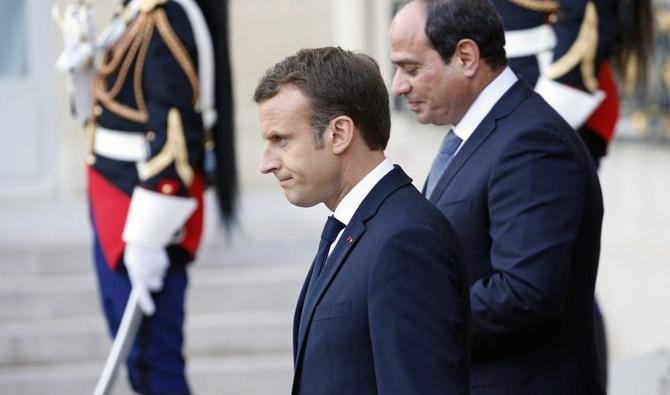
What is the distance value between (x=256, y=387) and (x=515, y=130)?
12.5 ft

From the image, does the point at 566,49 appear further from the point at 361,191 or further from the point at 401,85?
the point at 361,191

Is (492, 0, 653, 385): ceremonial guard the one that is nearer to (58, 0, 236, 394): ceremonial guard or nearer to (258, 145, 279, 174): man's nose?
(58, 0, 236, 394): ceremonial guard

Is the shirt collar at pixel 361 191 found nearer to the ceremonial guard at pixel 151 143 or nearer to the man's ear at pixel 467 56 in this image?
the man's ear at pixel 467 56

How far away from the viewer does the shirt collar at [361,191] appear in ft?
8.30

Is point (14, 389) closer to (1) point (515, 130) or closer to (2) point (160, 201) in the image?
(2) point (160, 201)

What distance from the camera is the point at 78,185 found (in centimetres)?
843

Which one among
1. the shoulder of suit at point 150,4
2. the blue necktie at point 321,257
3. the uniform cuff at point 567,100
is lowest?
the uniform cuff at point 567,100

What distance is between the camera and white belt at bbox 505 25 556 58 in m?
4.58

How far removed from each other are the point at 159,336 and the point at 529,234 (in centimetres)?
210

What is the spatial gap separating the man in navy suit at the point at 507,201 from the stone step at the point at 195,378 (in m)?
3.65

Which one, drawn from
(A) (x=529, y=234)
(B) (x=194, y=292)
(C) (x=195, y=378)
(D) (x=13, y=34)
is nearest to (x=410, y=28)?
(A) (x=529, y=234)

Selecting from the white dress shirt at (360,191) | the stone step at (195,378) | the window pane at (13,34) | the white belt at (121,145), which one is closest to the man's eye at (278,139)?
the white dress shirt at (360,191)

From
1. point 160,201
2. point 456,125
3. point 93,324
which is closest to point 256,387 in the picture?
point 93,324

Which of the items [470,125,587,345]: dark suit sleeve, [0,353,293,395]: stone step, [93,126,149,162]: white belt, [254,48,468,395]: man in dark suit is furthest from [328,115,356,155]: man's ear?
[0,353,293,395]: stone step
